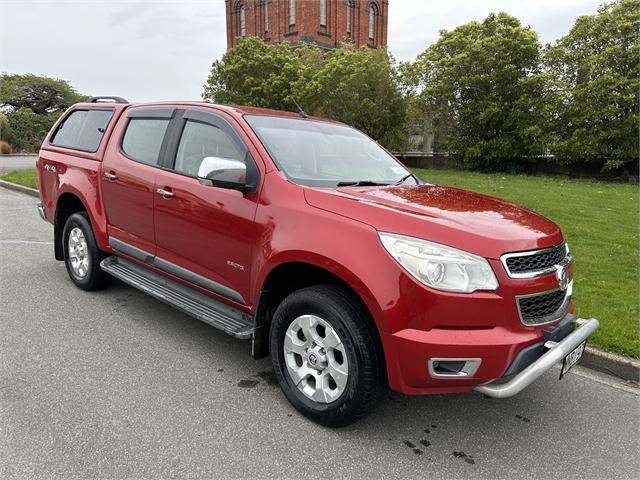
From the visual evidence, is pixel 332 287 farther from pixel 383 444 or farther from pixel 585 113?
pixel 585 113

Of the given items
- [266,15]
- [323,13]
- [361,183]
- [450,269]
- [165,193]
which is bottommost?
[450,269]

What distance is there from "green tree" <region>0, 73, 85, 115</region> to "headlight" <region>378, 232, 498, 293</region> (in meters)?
57.1

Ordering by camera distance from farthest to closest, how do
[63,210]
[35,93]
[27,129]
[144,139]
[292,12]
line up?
1. [35,93]
2. [292,12]
3. [27,129]
4. [63,210]
5. [144,139]

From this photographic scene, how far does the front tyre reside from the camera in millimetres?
2615

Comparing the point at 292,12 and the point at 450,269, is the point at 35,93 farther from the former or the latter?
the point at 450,269

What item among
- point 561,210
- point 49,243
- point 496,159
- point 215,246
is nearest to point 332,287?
point 215,246

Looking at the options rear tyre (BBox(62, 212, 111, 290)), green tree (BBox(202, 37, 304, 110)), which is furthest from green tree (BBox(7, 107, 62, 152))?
rear tyre (BBox(62, 212, 111, 290))

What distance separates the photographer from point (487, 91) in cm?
1988

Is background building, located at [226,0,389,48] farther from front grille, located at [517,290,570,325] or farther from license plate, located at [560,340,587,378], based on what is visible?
license plate, located at [560,340,587,378]

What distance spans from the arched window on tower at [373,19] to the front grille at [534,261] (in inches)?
1839

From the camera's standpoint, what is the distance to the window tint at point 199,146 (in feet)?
11.8

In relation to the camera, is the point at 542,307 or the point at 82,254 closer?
the point at 542,307

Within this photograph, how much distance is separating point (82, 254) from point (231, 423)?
9.90 ft

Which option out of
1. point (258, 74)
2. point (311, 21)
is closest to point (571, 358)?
point (258, 74)
